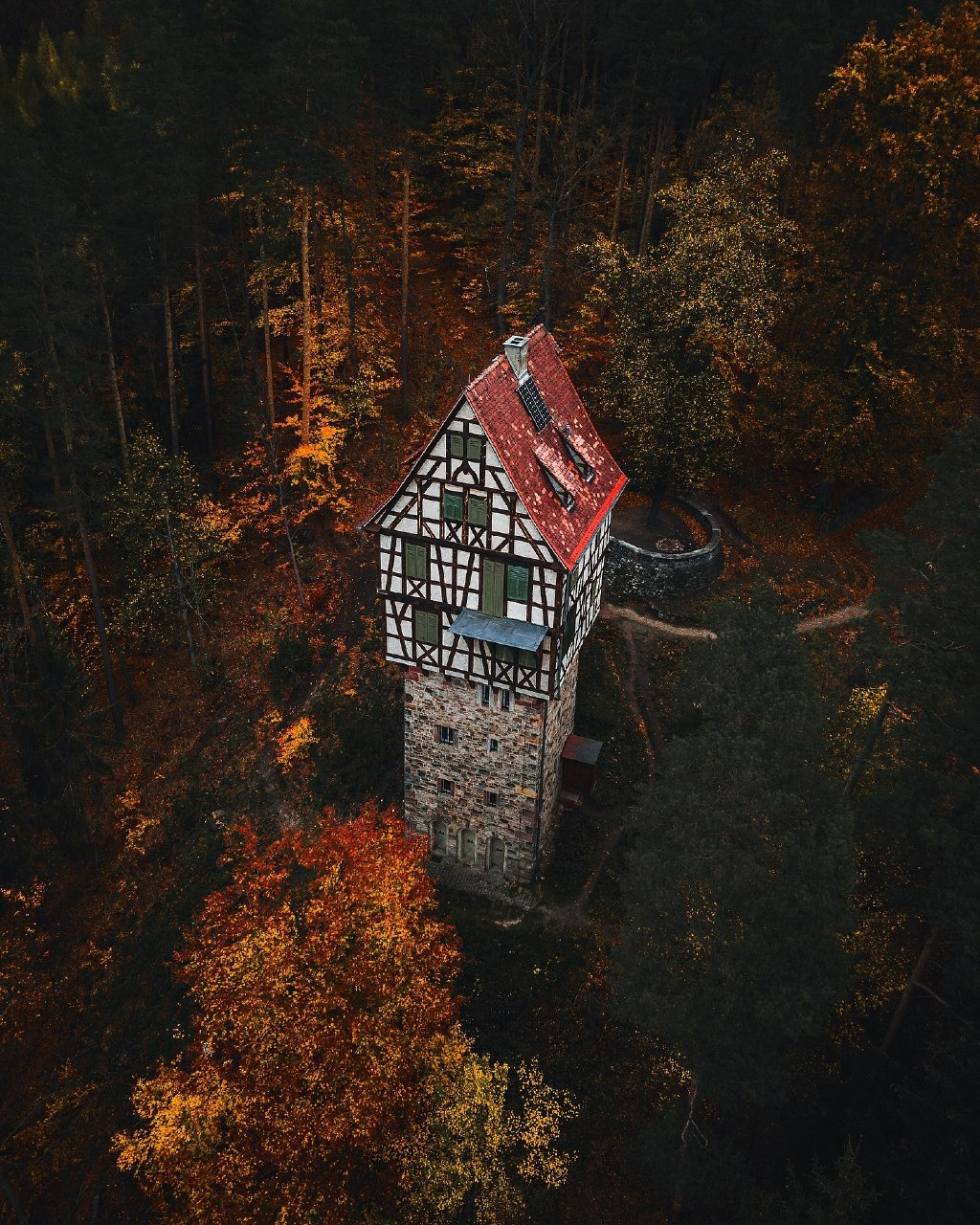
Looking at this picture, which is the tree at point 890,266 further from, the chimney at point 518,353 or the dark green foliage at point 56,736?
the dark green foliage at point 56,736

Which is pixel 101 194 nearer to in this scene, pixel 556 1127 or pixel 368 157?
pixel 368 157

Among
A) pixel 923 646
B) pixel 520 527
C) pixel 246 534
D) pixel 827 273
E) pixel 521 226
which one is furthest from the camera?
pixel 521 226

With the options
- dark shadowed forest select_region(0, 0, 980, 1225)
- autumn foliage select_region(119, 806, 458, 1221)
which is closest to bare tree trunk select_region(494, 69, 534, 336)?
dark shadowed forest select_region(0, 0, 980, 1225)

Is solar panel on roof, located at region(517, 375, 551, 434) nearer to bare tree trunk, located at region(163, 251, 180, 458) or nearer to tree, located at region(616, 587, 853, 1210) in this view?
tree, located at region(616, 587, 853, 1210)

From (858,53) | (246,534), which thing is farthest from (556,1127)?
(858,53)

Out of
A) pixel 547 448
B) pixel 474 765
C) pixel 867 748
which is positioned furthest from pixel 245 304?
pixel 867 748

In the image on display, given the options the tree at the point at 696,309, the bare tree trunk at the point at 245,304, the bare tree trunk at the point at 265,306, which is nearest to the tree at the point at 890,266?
the tree at the point at 696,309
